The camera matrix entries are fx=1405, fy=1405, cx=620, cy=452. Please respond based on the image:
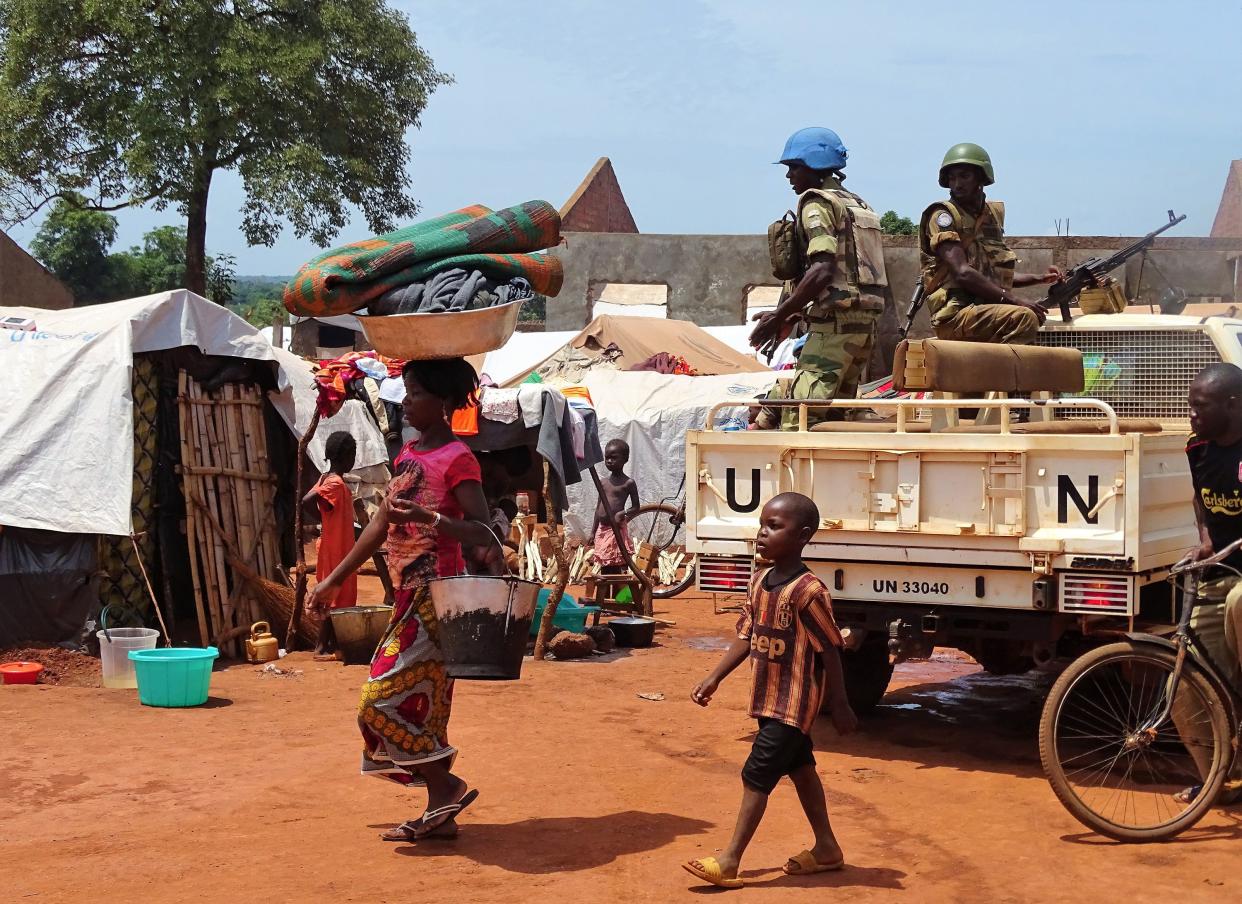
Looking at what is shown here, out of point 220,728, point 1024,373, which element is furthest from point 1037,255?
point 220,728

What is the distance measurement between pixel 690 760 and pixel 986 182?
3603mm

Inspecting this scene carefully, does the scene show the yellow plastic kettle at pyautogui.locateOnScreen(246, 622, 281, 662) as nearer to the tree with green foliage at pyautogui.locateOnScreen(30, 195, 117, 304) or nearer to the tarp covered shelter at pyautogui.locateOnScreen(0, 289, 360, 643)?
the tarp covered shelter at pyautogui.locateOnScreen(0, 289, 360, 643)

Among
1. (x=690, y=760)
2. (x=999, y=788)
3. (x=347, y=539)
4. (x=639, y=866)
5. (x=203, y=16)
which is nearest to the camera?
(x=639, y=866)

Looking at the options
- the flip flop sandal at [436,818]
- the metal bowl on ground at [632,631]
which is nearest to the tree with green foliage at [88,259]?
the metal bowl on ground at [632,631]

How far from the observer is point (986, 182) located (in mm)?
7867

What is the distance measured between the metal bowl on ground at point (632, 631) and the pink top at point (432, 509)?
6.12m

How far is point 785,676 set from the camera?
15.3 feet

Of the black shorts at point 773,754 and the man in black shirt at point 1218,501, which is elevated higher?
the man in black shirt at point 1218,501

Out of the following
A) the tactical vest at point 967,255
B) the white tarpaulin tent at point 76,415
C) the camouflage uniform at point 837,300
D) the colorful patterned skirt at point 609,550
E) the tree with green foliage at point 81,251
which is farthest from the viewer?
the tree with green foliage at point 81,251

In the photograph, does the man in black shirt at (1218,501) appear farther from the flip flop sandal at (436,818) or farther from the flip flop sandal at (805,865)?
the flip flop sandal at (436,818)

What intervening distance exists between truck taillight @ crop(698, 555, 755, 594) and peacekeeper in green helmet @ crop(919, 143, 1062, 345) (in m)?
1.98

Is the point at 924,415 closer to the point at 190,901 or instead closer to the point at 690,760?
the point at 690,760

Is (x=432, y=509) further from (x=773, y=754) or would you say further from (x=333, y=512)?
(x=333, y=512)

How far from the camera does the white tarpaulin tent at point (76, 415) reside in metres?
9.27
